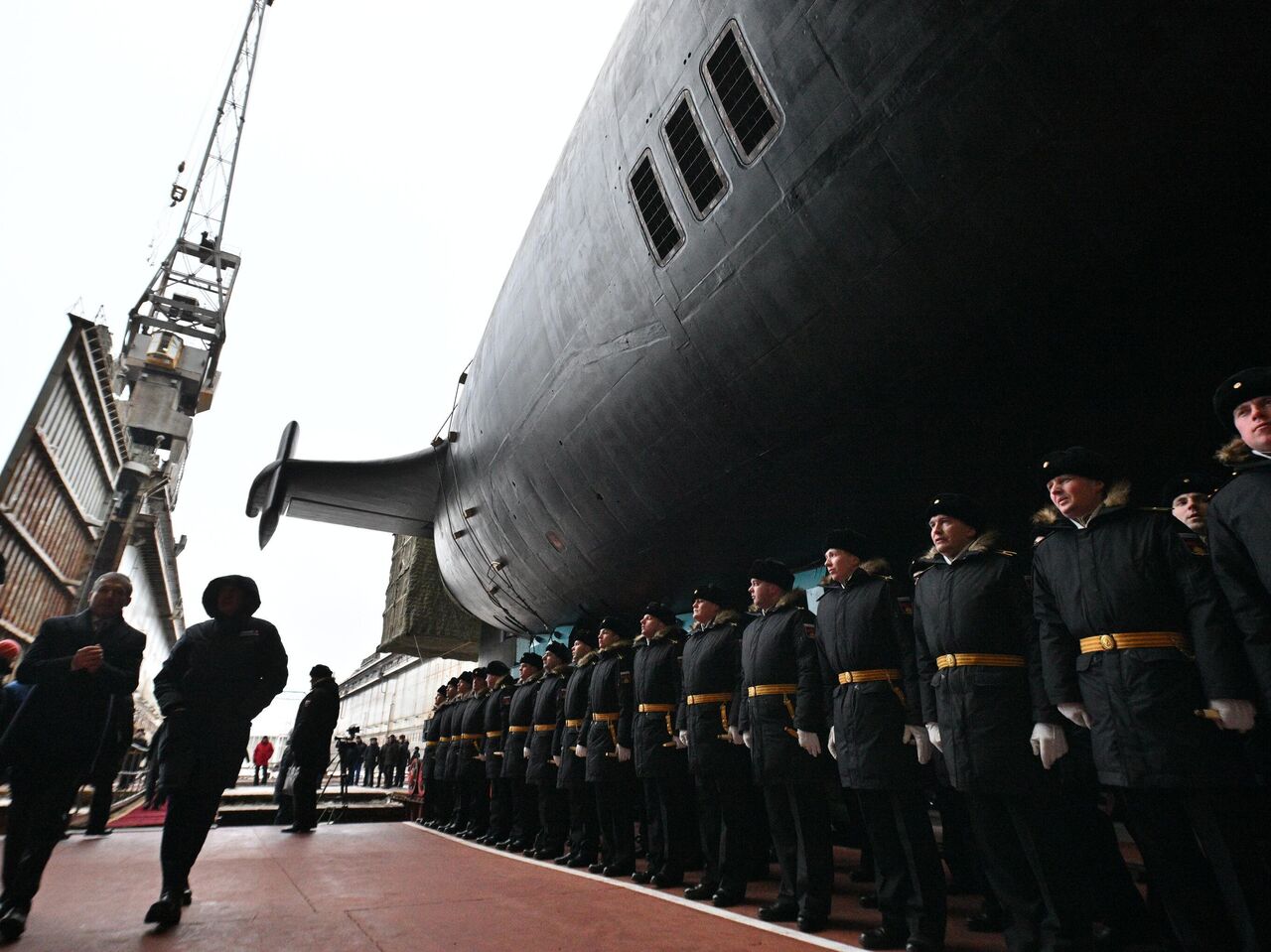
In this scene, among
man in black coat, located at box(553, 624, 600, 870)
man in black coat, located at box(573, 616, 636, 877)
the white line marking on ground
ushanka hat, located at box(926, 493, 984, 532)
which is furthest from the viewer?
man in black coat, located at box(553, 624, 600, 870)

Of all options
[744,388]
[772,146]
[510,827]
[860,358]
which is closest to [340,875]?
[510,827]

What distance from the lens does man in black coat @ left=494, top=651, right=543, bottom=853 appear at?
7.05m

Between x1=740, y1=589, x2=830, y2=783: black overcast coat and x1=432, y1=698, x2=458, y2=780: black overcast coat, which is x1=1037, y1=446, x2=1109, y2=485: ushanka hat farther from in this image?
x1=432, y1=698, x2=458, y2=780: black overcast coat

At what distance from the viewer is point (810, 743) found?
3.75m

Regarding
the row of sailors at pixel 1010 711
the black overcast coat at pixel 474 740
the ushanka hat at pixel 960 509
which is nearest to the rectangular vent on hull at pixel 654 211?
the row of sailors at pixel 1010 711

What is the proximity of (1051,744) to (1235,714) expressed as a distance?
2.05 ft

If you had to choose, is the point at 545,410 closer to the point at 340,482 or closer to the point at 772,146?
the point at 772,146

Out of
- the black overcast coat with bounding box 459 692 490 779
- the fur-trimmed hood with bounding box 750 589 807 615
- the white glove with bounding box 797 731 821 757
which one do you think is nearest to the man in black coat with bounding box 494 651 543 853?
the black overcast coat with bounding box 459 692 490 779

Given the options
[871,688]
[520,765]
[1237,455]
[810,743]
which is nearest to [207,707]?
[810,743]

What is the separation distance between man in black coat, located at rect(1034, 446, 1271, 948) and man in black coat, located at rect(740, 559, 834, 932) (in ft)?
4.46

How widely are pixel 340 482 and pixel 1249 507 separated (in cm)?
1083

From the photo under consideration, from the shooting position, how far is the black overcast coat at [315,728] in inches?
330

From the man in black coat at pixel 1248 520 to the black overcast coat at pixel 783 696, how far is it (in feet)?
6.14

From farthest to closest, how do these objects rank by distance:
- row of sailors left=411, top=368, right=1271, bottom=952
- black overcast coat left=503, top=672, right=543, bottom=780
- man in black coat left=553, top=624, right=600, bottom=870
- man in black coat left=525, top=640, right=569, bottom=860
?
black overcast coat left=503, top=672, right=543, bottom=780
man in black coat left=525, top=640, right=569, bottom=860
man in black coat left=553, top=624, right=600, bottom=870
row of sailors left=411, top=368, right=1271, bottom=952
